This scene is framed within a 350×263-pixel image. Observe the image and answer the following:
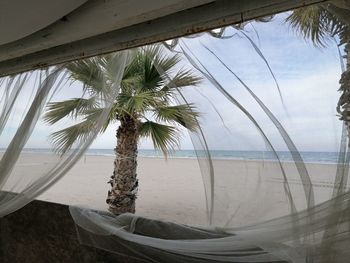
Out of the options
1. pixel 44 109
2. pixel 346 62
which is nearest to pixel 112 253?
pixel 44 109

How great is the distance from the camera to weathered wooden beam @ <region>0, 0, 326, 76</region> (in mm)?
797

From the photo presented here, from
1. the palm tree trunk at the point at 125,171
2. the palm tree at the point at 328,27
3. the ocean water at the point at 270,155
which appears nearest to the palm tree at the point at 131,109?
the palm tree trunk at the point at 125,171

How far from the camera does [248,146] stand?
835 mm

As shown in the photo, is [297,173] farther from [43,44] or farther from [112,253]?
[43,44]

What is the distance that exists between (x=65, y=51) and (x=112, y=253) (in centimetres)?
92

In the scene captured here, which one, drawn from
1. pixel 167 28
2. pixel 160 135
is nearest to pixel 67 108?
pixel 167 28

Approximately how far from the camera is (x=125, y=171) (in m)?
3.29

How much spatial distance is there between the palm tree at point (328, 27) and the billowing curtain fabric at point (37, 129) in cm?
77

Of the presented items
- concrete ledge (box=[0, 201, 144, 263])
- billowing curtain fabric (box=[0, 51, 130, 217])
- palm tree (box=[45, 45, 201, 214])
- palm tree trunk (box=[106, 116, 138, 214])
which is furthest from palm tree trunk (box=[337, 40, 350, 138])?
palm tree trunk (box=[106, 116, 138, 214])

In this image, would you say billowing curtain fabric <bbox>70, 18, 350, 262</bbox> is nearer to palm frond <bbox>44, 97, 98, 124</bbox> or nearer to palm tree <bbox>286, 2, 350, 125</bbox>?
palm tree <bbox>286, 2, 350, 125</bbox>

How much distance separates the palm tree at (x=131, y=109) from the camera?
3.78 ft

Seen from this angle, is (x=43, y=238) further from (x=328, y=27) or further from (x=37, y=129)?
(x=328, y=27)

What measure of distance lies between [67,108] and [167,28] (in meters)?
0.65

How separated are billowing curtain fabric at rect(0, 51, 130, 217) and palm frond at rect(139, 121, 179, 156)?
1590 millimetres
